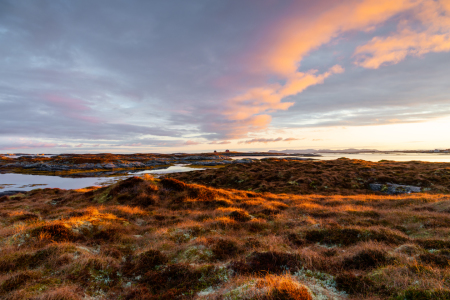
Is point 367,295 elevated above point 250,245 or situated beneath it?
elevated above

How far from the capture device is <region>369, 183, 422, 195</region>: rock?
28.4 metres

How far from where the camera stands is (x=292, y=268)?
7176 mm

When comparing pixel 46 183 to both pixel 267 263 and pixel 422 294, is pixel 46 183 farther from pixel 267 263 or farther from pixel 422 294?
pixel 422 294

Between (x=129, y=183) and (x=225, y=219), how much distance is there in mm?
16804

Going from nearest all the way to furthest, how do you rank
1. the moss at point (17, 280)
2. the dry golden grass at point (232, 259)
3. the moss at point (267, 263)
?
the dry golden grass at point (232, 259), the moss at point (17, 280), the moss at point (267, 263)

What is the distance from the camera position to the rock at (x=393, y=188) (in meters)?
28.4

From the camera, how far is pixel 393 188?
29531 mm

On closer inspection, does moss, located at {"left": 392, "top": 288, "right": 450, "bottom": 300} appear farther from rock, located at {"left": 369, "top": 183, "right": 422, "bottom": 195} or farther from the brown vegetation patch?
rock, located at {"left": 369, "top": 183, "right": 422, "bottom": 195}

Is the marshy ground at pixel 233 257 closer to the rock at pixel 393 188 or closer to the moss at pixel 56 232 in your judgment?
the moss at pixel 56 232

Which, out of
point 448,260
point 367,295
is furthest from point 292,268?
point 448,260

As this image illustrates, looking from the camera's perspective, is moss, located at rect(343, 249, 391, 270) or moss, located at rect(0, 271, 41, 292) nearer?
moss, located at rect(0, 271, 41, 292)

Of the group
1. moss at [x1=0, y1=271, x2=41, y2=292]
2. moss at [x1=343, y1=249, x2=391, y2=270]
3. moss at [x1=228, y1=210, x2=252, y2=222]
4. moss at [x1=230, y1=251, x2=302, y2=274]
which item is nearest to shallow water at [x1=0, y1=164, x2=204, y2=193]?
moss at [x1=228, y1=210, x2=252, y2=222]

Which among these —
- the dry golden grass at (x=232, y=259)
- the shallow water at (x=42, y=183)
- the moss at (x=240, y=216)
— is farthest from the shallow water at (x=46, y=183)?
the moss at (x=240, y=216)

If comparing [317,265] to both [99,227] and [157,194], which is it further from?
[157,194]
